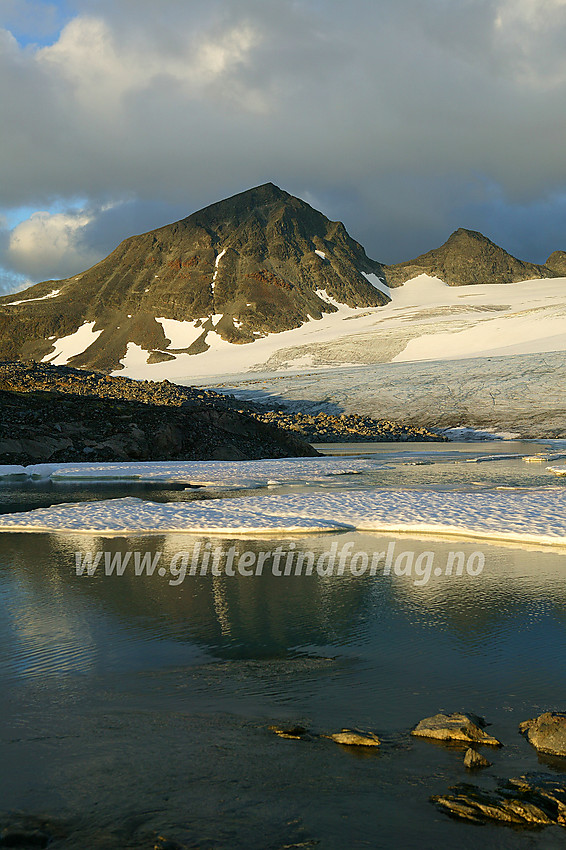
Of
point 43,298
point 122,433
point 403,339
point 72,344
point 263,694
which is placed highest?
point 43,298

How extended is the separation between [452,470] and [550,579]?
55.4 feet

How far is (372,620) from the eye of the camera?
7.88m

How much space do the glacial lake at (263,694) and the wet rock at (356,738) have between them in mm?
68

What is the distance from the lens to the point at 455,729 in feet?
15.8

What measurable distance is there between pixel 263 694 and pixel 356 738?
44.6 inches

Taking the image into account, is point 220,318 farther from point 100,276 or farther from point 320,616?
point 320,616

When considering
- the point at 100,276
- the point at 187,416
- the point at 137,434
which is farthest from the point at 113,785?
the point at 100,276

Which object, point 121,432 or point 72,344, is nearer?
point 121,432

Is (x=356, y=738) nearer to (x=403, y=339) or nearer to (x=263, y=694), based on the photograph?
(x=263, y=694)

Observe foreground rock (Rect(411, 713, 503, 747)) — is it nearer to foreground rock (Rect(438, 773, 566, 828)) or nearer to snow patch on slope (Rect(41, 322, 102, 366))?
foreground rock (Rect(438, 773, 566, 828))

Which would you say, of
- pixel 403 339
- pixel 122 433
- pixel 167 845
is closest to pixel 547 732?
pixel 167 845

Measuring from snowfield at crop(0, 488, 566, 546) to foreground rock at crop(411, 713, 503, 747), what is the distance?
759cm

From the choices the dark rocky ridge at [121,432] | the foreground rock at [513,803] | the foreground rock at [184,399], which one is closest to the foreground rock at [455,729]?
the foreground rock at [513,803]

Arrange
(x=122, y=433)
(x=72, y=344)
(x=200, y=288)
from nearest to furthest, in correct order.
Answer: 1. (x=122, y=433)
2. (x=72, y=344)
3. (x=200, y=288)
